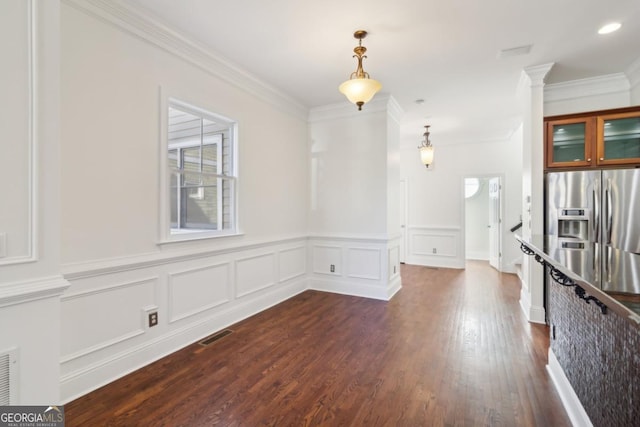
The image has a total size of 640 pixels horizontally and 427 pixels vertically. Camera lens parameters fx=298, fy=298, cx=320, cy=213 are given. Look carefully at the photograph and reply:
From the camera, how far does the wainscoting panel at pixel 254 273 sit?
3.58 m

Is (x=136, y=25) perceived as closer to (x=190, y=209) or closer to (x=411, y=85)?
(x=190, y=209)

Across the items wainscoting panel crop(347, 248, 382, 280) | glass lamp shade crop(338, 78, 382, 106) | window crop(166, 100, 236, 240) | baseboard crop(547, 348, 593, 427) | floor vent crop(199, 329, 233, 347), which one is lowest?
floor vent crop(199, 329, 233, 347)

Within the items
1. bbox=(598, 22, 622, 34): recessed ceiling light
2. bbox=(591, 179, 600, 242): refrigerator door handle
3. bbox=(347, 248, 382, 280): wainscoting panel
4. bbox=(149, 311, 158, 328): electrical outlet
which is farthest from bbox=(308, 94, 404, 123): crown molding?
bbox=(149, 311, 158, 328): electrical outlet

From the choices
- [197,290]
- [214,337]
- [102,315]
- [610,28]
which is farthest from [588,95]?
[102,315]

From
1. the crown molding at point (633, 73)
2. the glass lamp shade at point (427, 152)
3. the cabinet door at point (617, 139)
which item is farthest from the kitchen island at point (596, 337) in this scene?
the glass lamp shade at point (427, 152)

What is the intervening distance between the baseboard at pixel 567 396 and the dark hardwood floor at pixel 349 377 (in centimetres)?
5

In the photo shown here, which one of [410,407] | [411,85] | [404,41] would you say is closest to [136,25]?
[404,41]

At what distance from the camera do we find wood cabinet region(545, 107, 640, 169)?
3162mm

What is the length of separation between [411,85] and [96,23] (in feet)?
10.9

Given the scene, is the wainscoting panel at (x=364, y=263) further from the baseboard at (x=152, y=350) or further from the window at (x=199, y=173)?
the window at (x=199, y=173)

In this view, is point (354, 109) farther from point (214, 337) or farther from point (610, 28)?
point (214, 337)

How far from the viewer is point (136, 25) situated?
7.97 ft

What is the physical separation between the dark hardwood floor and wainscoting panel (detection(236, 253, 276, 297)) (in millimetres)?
368

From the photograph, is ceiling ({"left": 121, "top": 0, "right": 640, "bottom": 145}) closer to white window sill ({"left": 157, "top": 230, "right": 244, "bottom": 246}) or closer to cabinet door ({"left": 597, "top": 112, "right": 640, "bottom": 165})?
cabinet door ({"left": 597, "top": 112, "right": 640, "bottom": 165})
